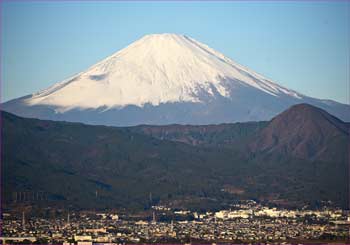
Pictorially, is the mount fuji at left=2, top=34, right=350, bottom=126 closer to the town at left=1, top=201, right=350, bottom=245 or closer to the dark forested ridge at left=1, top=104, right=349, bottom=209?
the dark forested ridge at left=1, top=104, right=349, bottom=209

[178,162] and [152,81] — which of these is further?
[152,81]

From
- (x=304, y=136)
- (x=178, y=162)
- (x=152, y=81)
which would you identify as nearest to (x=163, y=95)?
(x=152, y=81)

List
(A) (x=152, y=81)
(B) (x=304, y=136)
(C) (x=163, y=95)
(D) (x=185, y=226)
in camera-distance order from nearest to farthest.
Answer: (D) (x=185, y=226)
(B) (x=304, y=136)
(C) (x=163, y=95)
(A) (x=152, y=81)

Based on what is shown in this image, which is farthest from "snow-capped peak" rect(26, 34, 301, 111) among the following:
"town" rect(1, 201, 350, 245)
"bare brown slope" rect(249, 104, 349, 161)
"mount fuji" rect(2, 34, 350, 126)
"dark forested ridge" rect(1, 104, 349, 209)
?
"town" rect(1, 201, 350, 245)

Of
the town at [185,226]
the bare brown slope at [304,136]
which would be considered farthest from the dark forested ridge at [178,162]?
the town at [185,226]

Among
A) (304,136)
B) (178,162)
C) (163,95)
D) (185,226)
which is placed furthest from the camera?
(163,95)

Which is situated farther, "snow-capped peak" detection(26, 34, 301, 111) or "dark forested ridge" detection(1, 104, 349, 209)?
"snow-capped peak" detection(26, 34, 301, 111)

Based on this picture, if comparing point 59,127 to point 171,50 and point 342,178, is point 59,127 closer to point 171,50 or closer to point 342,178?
point 342,178

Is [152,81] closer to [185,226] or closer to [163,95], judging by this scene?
[163,95]
